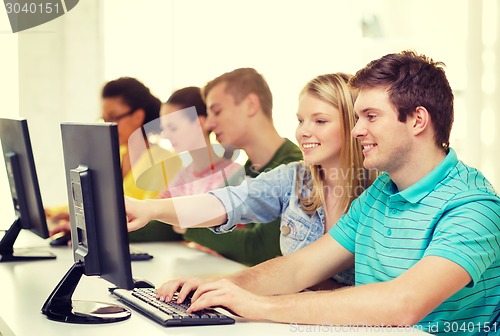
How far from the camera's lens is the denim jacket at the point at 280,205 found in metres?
2.34

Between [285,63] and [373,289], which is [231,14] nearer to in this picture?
[285,63]

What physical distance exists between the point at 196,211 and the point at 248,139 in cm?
78

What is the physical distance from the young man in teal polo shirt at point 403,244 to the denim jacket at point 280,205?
25 cm

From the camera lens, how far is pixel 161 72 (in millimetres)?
4633

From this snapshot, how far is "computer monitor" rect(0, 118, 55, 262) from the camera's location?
243cm

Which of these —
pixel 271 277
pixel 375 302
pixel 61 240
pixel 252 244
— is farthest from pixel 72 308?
pixel 61 240

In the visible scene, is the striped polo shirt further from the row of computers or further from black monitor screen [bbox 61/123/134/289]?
black monitor screen [bbox 61/123/134/289]

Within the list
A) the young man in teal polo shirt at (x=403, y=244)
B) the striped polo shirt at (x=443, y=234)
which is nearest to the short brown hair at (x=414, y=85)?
the young man in teal polo shirt at (x=403, y=244)

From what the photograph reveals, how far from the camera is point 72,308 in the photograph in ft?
5.91

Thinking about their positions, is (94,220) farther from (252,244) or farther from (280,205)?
(252,244)

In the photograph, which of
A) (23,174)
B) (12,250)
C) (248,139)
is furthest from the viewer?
(248,139)

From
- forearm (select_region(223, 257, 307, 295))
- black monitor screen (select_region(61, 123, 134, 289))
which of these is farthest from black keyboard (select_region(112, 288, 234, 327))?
forearm (select_region(223, 257, 307, 295))

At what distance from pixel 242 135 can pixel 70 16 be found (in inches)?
77.1

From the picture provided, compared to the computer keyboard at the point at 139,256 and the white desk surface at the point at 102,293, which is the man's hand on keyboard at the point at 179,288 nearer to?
the white desk surface at the point at 102,293
